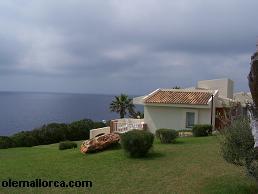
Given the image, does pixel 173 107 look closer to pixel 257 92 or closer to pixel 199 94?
pixel 199 94

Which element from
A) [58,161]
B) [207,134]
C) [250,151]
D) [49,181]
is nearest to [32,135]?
[207,134]

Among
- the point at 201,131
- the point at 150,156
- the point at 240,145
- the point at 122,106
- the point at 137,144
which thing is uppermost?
the point at 122,106

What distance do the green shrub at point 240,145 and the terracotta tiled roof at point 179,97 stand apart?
777 inches

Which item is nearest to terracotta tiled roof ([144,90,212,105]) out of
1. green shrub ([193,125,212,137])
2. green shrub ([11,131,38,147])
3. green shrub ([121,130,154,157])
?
green shrub ([193,125,212,137])

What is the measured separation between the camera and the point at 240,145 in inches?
420

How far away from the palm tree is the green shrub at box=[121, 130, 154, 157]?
1504 inches

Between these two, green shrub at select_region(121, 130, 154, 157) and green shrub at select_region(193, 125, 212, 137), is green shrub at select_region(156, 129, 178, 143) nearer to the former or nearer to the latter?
green shrub at select_region(121, 130, 154, 157)

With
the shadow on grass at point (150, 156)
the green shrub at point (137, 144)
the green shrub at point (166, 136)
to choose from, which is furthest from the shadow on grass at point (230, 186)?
the green shrub at point (166, 136)

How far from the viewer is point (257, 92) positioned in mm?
4891

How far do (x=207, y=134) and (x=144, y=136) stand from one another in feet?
33.0

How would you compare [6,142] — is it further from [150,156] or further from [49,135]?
[150,156]

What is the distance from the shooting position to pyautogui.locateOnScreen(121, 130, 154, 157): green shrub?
55.2 feet

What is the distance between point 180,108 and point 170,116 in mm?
1036

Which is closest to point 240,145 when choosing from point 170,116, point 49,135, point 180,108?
point 180,108
